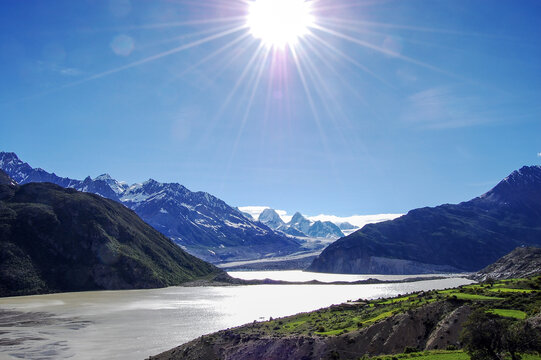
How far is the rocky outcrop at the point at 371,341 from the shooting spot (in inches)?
1683

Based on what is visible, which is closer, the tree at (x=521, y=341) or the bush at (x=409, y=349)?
the tree at (x=521, y=341)

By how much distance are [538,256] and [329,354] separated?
182m

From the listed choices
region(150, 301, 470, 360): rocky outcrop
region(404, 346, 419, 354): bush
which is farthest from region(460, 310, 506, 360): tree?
region(150, 301, 470, 360): rocky outcrop

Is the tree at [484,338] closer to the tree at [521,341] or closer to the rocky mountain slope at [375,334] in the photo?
the tree at [521,341]

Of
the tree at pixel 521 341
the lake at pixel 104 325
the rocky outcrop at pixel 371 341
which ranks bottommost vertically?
the lake at pixel 104 325

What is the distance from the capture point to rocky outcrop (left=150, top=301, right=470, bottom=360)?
140 feet

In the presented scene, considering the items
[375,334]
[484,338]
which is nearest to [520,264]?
[375,334]

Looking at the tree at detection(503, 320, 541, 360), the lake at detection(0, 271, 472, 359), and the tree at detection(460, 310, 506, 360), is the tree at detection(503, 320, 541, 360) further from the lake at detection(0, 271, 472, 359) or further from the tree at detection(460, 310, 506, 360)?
the lake at detection(0, 271, 472, 359)

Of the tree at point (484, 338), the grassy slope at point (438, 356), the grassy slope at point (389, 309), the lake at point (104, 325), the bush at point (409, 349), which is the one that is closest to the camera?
the tree at point (484, 338)

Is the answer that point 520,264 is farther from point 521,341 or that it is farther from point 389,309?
point 521,341

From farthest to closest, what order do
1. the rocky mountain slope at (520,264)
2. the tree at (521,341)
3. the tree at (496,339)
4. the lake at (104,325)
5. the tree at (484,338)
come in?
1. the rocky mountain slope at (520,264)
2. the lake at (104,325)
3. the tree at (484,338)
4. the tree at (496,339)
5. the tree at (521,341)

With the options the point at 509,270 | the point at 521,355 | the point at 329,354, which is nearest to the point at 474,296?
the point at 329,354

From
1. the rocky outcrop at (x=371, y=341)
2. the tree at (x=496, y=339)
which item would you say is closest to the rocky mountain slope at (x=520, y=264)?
the rocky outcrop at (x=371, y=341)

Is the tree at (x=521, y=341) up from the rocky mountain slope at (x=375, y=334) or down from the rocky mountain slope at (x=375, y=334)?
up
